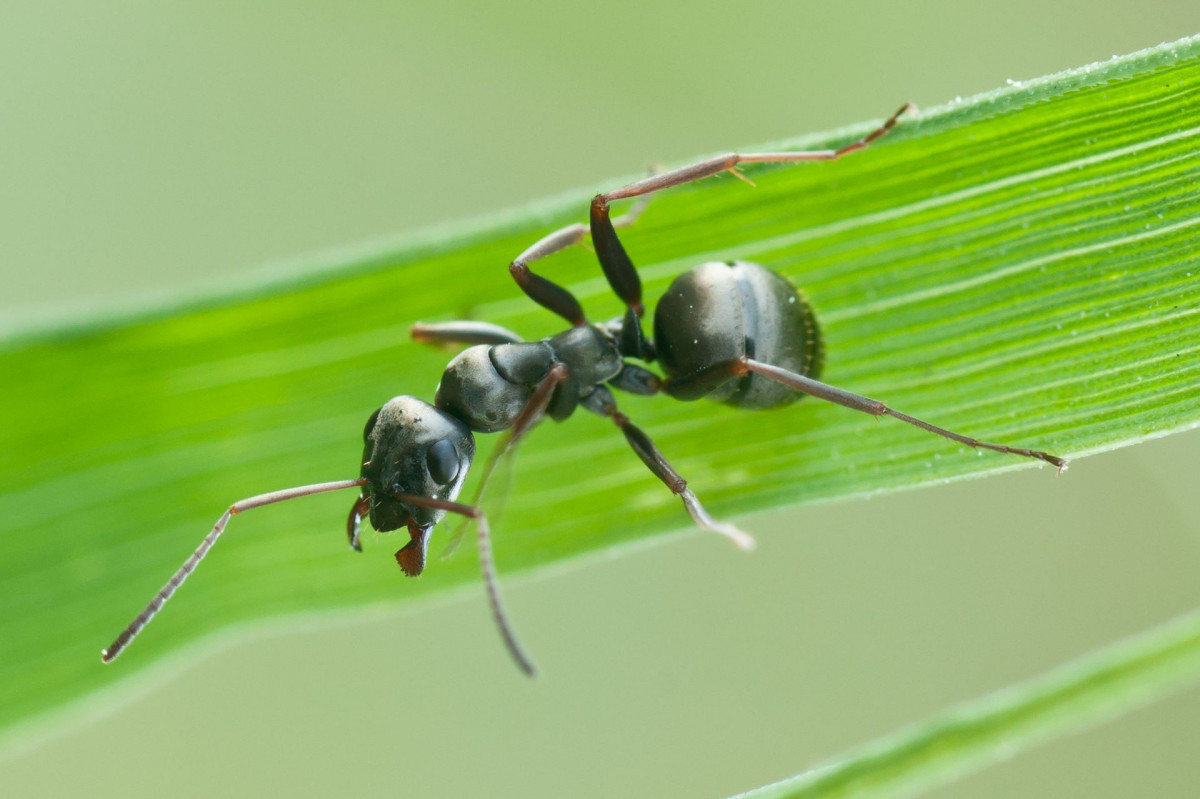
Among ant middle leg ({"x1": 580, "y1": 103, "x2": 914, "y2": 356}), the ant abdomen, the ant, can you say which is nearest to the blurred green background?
the ant

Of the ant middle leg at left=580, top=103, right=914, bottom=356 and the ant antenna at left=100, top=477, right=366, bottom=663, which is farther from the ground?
the ant middle leg at left=580, top=103, right=914, bottom=356

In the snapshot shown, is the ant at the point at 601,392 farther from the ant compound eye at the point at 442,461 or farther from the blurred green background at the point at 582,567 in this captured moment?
the blurred green background at the point at 582,567

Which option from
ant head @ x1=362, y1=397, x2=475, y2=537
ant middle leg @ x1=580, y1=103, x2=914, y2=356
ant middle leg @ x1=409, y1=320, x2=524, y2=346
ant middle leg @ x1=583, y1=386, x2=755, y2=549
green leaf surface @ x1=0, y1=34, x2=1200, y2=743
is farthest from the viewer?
ant middle leg @ x1=409, y1=320, x2=524, y2=346

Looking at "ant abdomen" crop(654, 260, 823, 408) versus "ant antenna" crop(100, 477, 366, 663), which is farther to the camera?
"ant abdomen" crop(654, 260, 823, 408)

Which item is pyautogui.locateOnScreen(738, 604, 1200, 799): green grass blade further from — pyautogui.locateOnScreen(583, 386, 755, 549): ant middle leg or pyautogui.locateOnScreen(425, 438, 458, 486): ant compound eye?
pyautogui.locateOnScreen(425, 438, 458, 486): ant compound eye

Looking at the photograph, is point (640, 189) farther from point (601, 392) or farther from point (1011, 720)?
point (1011, 720)

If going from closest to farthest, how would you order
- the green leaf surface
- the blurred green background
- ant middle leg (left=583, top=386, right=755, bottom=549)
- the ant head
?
the green leaf surface, ant middle leg (left=583, top=386, right=755, bottom=549), the ant head, the blurred green background
